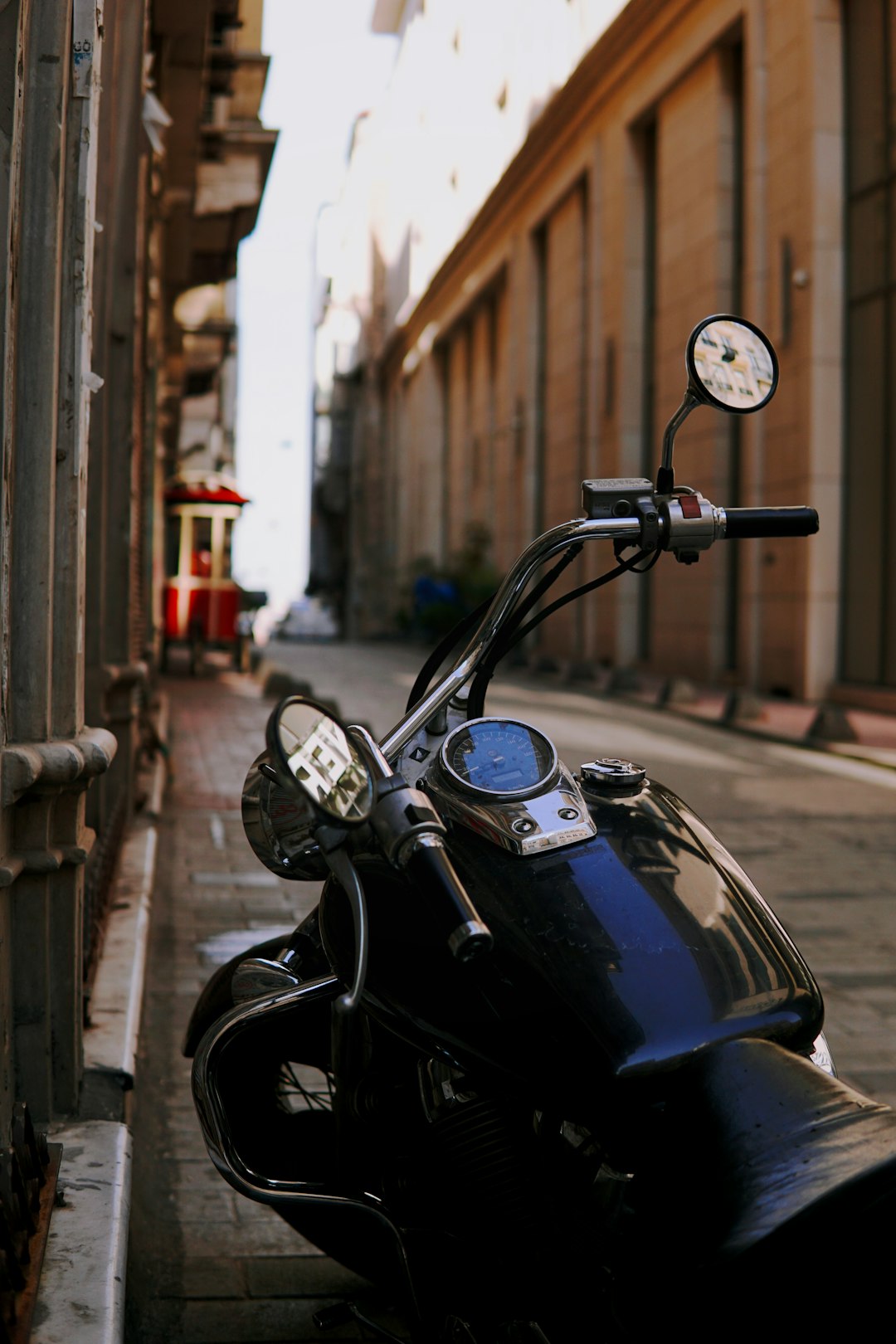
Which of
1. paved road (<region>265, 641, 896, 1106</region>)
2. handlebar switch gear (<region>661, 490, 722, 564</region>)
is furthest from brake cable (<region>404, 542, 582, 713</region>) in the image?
paved road (<region>265, 641, 896, 1106</region>)

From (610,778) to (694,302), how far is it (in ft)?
73.5

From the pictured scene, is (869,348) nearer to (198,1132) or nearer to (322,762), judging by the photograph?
(198,1132)

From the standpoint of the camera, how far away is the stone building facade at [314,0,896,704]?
60.3ft

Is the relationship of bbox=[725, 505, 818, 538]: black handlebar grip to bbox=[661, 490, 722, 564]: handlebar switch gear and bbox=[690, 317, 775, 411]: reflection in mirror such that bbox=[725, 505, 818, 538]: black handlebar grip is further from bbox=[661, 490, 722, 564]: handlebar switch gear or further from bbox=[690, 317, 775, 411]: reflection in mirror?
bbox=[690, 317, 775, 411]: reflection in mirror

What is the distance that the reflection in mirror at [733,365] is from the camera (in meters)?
2.43

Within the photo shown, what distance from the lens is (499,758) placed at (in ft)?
6.81

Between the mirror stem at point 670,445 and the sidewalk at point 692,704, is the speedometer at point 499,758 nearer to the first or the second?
the mirror stem at point 670,445

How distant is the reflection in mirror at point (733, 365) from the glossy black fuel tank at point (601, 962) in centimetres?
81

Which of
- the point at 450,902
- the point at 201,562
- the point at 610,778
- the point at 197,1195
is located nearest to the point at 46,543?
the point at 610,778

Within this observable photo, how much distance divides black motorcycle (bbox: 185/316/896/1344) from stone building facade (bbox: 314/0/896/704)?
1572 centimetres

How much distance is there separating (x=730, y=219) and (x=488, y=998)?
22625 mm

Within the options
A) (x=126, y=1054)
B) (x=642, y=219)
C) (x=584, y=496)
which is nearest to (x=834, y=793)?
(x=126, y=1054)

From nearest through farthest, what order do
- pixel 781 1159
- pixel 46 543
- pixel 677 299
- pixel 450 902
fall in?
pixel 781 1159, pixel 450 902, pixel 46 543, pixel 677 299

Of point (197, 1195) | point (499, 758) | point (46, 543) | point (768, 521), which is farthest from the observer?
point (197, 1195)
